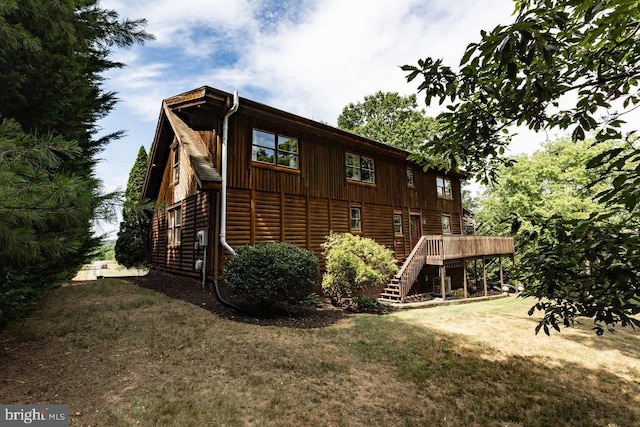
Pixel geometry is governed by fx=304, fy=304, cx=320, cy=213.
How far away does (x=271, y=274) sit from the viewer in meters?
7.62

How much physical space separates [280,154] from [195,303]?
19.3 feet

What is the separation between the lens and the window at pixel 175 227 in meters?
12.6

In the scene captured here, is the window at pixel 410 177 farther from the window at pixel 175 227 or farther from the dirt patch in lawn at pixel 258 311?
the window at pixel 175 227

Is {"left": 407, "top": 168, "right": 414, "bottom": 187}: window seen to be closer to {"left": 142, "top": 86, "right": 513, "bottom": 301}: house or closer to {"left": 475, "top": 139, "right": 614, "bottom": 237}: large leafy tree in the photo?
{"left": 142, "top": 86, "right": 513, "bottom": 301}: house

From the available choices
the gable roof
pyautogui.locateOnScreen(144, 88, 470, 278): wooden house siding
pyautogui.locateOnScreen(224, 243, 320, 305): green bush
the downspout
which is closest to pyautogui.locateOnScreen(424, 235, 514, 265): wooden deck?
pyautogui.locateOnScreen(144, 88, 470, 278): wooden house siding

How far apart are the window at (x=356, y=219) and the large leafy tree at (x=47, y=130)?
901cm

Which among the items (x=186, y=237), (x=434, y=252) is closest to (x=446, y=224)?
(x=434, y=252)

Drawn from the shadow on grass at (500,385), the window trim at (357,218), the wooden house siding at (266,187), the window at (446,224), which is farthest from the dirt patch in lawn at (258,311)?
the window at (446,224)

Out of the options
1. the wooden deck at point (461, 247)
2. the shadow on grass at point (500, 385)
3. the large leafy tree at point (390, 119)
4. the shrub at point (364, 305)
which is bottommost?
the shadow on grass at point (500, 385)

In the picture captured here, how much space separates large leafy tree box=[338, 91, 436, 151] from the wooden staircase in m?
18.9

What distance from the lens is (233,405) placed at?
362cm

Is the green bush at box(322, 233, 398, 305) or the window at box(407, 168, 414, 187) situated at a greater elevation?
the window at box(407, 168, 414, 187)

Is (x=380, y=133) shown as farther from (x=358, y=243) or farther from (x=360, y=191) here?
(x=358, y=243)

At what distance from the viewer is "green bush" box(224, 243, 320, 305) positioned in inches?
298
